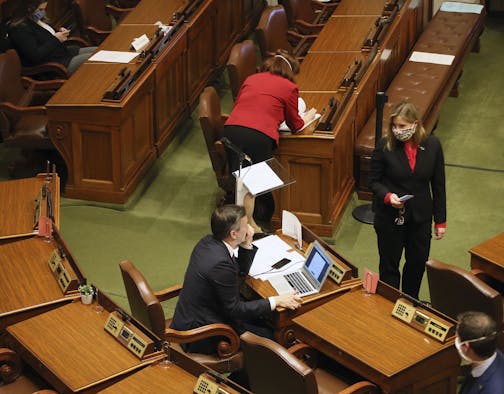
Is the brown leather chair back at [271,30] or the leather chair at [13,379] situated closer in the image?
the leather chair at [13,379]

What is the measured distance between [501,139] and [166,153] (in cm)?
263

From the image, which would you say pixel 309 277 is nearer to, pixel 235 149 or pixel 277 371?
Result: pixel 277 371

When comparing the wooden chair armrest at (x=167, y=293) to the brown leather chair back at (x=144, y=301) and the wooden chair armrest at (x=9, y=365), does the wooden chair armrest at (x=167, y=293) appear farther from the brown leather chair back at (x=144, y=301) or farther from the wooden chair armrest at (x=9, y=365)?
the wooden chair armrest at (x=9, y=365)

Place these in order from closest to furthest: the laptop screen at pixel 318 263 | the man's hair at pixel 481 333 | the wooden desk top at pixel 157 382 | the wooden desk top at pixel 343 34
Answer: the man's hair at pixel 481 333
the wooden desk top at pixel 157 382
the laptop screen at pixel 318 263
the wooden desk top at pixel 343 34

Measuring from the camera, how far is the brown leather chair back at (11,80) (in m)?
7.78

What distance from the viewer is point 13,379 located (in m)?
5.02

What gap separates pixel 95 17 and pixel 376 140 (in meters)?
3.34

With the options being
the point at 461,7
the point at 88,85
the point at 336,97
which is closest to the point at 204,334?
the point at 336,97

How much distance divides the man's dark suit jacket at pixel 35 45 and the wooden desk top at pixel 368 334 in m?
4.07

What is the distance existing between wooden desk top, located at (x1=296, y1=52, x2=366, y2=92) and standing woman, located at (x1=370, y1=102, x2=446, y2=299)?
1.95 metres

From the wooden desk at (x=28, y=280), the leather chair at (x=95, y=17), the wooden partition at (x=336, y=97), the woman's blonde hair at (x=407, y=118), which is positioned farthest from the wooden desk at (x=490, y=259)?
the leather chair at (x=95, y=17)

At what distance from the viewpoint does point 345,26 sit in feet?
28.0

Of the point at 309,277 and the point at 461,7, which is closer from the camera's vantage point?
the point at 309,277

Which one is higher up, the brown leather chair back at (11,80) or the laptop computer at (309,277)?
the laptop computer at (309,277)
